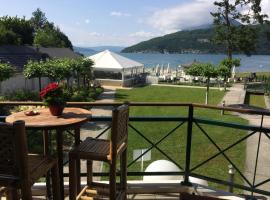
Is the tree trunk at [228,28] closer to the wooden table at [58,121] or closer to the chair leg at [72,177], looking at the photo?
the wooden table at [58,121]

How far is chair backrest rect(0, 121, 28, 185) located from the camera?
272 centimetres

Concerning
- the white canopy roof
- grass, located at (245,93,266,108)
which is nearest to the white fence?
the white canopy roof

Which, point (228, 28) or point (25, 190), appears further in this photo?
point (228, 28)

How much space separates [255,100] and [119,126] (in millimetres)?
25527

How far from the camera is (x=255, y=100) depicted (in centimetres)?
2727

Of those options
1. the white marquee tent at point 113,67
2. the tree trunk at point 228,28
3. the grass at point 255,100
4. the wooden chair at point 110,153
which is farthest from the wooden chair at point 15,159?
the tree trunk at point 228,28

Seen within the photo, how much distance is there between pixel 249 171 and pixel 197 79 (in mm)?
28916

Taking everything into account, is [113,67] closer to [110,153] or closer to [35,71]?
[35,71]

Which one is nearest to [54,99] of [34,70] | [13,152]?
[13,152]

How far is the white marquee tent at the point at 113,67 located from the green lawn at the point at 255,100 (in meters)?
11.9

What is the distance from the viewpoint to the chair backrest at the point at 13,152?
272 cm

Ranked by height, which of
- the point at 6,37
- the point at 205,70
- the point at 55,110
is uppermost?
the point at 6,37

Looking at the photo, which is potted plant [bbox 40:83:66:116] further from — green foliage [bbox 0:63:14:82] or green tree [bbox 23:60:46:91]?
green tree [bbox 23:60:46:91]

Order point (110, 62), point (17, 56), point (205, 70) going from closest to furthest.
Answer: point (205, 70) < point (17, 56) < point (110, 62)
